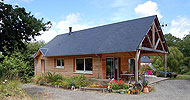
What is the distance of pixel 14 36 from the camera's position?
8445mm

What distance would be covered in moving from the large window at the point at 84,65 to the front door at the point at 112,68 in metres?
1.46

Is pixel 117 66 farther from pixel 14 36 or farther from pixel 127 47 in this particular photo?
pixel 14 36

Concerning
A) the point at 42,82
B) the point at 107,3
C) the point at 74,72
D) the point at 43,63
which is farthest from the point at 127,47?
the point at 43,63

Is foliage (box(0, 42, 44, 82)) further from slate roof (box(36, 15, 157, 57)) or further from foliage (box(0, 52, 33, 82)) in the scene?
slate roof (box(36, 15, 157, 57))

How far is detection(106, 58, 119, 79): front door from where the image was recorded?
13.5 metres

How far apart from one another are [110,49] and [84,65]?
11.6 ft

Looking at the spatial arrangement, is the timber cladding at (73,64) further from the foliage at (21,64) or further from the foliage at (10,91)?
the foliage at (10,91)

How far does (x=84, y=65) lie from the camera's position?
1420cm

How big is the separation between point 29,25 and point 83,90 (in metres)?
5.03

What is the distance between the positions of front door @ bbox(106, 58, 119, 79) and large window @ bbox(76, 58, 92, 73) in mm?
1459

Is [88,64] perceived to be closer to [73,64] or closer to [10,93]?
[73,64]

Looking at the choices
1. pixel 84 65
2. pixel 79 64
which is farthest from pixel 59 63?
pixel 84 65

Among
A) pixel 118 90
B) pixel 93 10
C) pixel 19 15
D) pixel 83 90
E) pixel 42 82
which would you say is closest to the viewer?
pixel 19 15

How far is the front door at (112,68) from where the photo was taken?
13.5 meters
